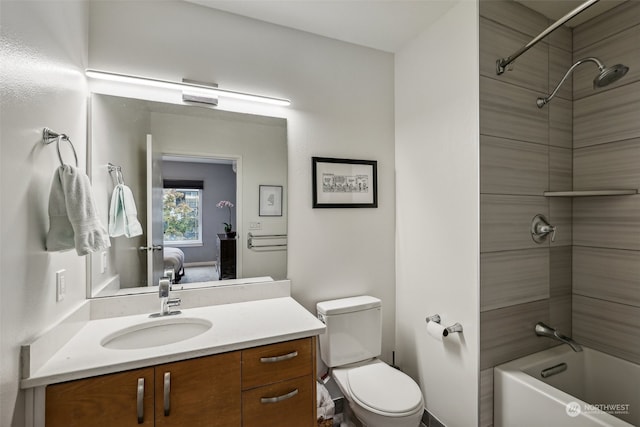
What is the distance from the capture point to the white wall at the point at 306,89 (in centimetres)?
166

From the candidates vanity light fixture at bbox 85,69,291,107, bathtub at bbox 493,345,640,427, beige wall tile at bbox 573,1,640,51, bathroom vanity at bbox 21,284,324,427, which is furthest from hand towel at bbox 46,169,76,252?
beige wall tile at bbox 573,1,640,51

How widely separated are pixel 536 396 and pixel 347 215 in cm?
140

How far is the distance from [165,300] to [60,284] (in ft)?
1.52

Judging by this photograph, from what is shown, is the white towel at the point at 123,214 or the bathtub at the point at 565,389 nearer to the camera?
the bathtub at the point at 565,389

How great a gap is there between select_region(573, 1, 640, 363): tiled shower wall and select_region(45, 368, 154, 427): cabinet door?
8.09 feet

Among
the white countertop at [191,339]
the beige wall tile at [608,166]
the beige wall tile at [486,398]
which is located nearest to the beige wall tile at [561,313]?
the beige wall tile at [486,398]

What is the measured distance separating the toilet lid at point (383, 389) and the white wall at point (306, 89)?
47 cm

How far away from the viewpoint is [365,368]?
1890 millimetres

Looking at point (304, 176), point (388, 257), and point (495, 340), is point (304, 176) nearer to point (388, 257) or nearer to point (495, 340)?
point (388, 257)

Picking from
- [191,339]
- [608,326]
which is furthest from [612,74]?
[191,339]

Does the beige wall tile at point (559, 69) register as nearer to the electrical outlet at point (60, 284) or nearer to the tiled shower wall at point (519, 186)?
the tiled shower wall at point (519, 186)

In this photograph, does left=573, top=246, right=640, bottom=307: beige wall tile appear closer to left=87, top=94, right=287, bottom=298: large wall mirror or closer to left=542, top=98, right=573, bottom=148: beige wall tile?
left=542, top=98, right=573, bottom=148: beige wall tile

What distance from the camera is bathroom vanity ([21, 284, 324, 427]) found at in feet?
3.49

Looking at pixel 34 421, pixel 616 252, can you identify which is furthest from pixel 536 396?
pixel 34 421
